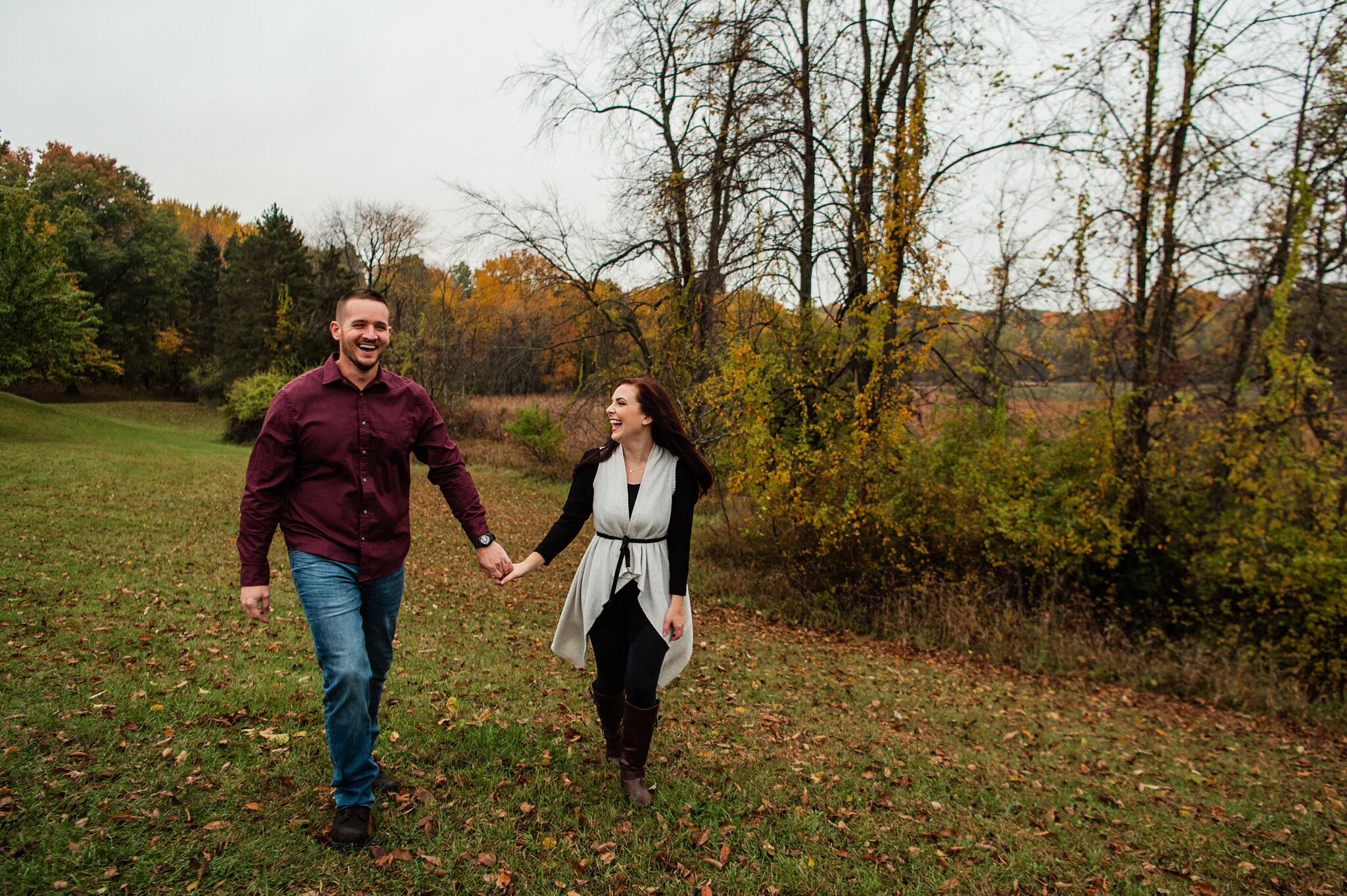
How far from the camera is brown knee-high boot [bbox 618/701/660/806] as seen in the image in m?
3.58

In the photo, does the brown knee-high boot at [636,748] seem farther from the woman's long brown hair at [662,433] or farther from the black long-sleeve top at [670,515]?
the woman's long brown hair at [662,433]

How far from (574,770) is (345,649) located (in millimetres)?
1734

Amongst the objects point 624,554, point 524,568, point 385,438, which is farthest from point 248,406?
point 624,554

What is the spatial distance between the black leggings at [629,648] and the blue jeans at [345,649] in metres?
1.01

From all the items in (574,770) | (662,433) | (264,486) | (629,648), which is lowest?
(574,770)

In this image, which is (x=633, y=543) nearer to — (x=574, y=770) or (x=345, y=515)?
(x=345, y=515)

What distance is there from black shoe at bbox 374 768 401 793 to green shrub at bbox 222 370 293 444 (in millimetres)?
28162

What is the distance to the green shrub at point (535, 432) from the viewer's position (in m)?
23.2

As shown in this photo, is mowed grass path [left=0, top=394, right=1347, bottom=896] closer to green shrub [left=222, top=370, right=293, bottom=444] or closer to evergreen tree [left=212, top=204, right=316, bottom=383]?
green shrub [left=222, top=370, right=293, bottom=444]

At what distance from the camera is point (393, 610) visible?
3221 millimetres

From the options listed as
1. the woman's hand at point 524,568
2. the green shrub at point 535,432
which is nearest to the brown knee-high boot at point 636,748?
the woman's hand at point 524,568

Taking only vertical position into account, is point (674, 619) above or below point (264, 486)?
below

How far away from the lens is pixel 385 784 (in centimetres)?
358

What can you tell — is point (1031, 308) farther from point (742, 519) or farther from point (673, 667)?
point (673, 667)
